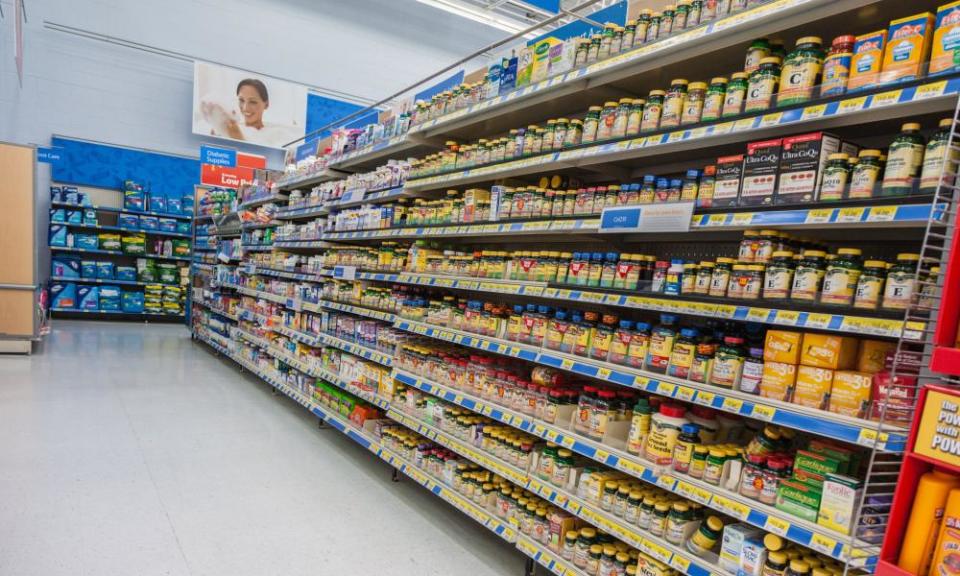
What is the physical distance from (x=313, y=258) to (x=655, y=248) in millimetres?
3762

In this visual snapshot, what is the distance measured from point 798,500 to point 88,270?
11899 millimetres

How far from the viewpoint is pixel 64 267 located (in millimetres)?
10141

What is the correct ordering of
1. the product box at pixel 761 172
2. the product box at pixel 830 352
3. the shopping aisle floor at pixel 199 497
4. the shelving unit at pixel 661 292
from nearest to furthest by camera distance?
the shelving unit at pixel 661 292, the product box at pixel 830 352, the product box at pixel 761 172, the shopping aisle floor at pixel 199 497

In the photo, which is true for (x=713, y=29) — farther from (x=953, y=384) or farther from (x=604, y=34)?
(x=953, y=384)

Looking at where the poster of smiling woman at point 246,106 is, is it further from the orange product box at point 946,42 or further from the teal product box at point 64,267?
the orange product box at point 946,42

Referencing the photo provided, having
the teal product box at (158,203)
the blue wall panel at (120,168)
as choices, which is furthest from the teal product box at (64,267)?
the teal product box at (158,203)

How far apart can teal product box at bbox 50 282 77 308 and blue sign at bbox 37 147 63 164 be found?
219cm

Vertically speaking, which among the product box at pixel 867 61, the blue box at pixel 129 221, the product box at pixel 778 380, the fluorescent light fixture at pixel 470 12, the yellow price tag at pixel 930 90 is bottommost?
the product box at pixel 778 380

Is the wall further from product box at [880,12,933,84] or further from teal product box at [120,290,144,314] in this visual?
product box at [880,12,933,84]

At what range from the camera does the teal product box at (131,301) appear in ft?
35.2

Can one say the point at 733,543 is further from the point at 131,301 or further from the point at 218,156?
the point at 131,301

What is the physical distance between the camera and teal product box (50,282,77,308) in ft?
33.3

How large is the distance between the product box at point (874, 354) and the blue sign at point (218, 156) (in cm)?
1105

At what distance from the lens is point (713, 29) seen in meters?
1.98
